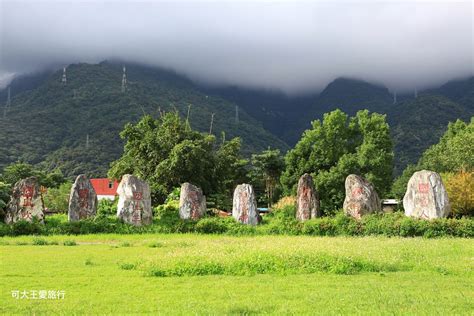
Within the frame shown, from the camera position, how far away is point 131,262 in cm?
1237

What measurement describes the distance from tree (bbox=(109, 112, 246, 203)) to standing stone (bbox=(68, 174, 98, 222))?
8.90m

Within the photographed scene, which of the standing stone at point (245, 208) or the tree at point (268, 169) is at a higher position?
the tree at point (268, 169)

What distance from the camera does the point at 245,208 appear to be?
26531 millimetres

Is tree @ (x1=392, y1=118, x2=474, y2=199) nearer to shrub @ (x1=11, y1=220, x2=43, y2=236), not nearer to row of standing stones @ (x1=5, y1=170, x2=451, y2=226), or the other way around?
row of standing stones @ (x1=5, y1=170, x2=451, y2=226)

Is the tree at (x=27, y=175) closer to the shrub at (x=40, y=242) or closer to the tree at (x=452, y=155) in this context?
the shrub at (x=40, y=242)

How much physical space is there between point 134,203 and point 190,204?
3201 mm

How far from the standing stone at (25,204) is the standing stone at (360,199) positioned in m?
15.4

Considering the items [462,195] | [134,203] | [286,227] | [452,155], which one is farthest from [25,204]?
[452,155]

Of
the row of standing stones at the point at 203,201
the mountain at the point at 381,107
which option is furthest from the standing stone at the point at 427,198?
the mountain at the point at 381,107

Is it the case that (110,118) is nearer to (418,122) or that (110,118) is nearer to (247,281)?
(418,122)

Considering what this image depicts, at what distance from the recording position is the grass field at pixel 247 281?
764cm

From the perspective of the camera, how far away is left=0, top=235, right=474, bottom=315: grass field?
25.1 ft

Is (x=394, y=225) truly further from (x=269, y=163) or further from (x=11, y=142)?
(x=11, y=142)

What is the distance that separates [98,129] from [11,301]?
6964cm
